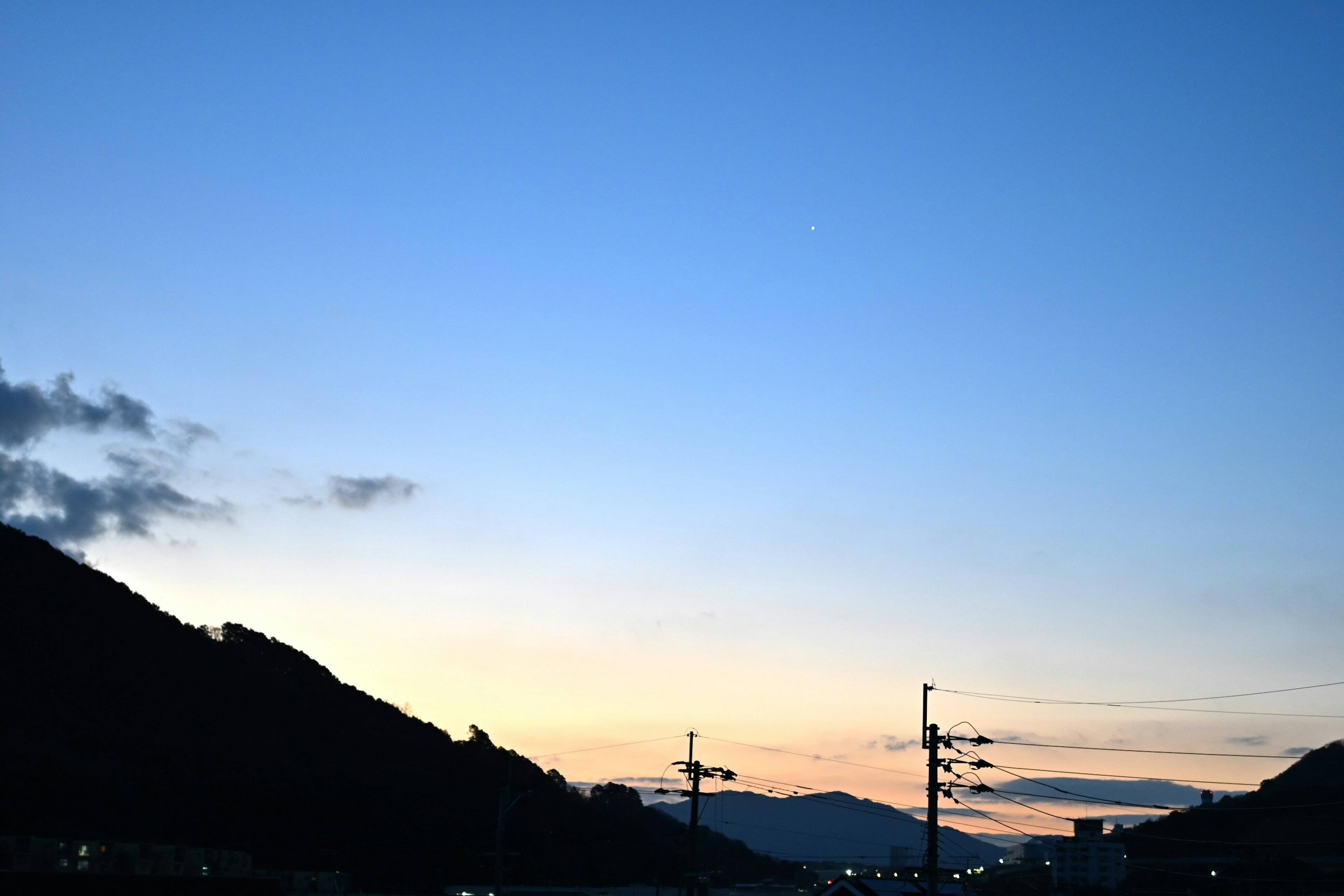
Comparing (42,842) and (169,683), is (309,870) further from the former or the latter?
(169,683)

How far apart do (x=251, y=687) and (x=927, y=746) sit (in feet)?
545

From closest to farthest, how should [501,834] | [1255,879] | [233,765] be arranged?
[501,834]
[1255,879]
[233,765]

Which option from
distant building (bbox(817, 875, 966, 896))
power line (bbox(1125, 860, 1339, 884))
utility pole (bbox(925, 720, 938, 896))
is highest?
utility pole (bbox(925, 720, 938, 896))

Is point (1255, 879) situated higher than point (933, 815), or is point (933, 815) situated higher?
point (933, 815)

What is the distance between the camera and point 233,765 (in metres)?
158

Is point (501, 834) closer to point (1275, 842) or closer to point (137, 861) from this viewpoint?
point (137, 861)

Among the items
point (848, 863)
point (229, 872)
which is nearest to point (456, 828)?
point (229, 872)

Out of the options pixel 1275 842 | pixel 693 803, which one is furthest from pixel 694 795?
pixel 1275 842

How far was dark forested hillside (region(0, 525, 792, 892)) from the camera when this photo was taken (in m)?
131

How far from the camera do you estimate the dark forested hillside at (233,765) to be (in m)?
131

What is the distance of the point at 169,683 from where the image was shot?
17725 centimetres

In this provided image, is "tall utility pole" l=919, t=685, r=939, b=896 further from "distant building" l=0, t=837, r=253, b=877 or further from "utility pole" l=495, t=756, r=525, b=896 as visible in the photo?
"distant building" l=0, t=837, r=253, b=877

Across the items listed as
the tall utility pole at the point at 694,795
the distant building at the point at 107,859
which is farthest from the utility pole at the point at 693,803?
the distant building at the point at 107,859

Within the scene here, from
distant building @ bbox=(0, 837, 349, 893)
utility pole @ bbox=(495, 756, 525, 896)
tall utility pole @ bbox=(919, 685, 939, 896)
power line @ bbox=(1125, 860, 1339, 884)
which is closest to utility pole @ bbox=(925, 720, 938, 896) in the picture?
tall utility pole @ bbox=(919, 685, 939, 896)
